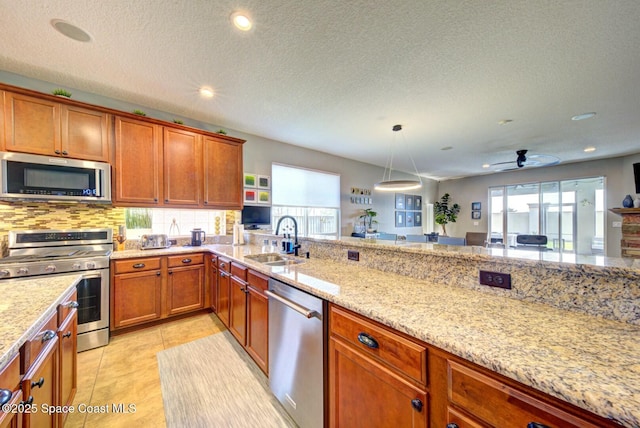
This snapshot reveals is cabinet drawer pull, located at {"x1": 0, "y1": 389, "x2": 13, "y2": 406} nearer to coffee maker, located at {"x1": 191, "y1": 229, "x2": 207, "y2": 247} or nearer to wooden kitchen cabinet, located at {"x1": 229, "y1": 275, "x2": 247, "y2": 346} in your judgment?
wooden kitchen cabinet, located at {"x1": 229, "y1": 275, "x2": 247, "y2": 346}

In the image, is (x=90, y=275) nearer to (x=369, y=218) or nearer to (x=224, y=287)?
(x=224, y=287)

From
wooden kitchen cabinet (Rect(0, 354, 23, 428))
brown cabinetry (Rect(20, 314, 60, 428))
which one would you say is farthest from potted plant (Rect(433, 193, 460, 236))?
wooden kitchen cabinet (Rect(0, 354, 23, 428))

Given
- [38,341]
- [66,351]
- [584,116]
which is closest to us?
[38,341]

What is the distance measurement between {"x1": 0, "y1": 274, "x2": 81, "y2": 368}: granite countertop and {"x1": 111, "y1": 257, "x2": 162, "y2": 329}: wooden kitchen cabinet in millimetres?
1279

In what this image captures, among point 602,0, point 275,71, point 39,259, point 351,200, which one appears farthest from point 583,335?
point 351,200

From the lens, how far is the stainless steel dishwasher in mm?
1322

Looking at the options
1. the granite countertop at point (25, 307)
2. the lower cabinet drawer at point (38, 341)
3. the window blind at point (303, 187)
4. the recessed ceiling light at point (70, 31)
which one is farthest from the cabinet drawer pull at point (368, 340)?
the window blind at point (303, 187)

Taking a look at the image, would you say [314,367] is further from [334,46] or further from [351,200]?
[351,200]

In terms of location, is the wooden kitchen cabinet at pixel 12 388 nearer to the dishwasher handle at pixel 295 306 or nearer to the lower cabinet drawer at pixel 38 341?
the lower cabinet drawer at pixel 38 341

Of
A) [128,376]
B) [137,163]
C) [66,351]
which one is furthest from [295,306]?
[137,163]

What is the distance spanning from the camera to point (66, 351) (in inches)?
54.4

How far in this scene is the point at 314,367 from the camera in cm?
135

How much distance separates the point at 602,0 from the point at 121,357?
184 inches

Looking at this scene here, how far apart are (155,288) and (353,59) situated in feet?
10.6
